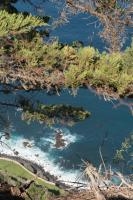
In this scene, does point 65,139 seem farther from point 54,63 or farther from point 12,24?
point 12,24

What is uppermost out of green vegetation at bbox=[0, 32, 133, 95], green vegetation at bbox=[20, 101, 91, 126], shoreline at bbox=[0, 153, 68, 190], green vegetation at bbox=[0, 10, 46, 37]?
green vegetation at bbox=[0, 10, 46, 37]

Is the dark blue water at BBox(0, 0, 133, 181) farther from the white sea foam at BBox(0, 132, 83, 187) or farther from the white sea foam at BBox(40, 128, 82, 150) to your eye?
the white sea foam at BBox(0, 132, 83, 187)

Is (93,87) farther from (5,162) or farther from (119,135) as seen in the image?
(119,135)

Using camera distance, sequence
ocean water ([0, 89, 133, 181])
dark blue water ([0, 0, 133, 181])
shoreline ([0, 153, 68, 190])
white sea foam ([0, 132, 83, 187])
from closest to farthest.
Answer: shoreline ([0, 153, 68, 190]) < white sea foam ([0, 132, 83, 187]) < ocean water ([0, 89, 133, 181]) < dark blue water ([0, 0, 133, 181])

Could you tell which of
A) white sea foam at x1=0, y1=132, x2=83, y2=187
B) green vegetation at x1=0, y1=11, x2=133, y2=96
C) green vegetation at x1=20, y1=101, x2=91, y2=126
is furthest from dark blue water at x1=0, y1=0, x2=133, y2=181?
green vegetation at x1=0, y1=11, x2=133, y2=96

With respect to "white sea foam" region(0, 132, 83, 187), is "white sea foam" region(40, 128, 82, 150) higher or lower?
higher

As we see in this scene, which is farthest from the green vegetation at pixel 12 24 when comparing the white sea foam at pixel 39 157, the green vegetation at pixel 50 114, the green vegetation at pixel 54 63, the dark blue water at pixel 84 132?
the dark blue water at pixel 84 132

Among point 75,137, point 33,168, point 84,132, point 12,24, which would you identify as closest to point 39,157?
point 33,168

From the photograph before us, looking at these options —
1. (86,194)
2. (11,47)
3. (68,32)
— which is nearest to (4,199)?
(86,194)
